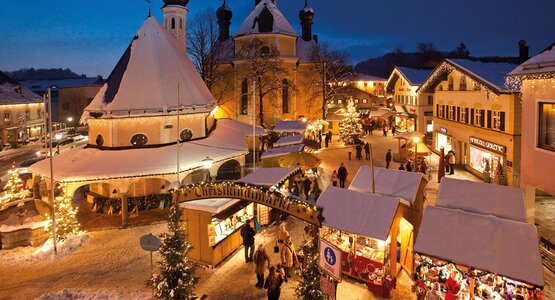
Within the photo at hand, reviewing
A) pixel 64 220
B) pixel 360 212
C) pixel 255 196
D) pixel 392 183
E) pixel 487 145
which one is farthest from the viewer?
pixel 487 145

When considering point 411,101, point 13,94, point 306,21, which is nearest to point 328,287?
point 411,101

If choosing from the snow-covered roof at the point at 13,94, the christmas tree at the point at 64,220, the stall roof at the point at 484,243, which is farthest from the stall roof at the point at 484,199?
the snow-covered roof at the point at 13,94

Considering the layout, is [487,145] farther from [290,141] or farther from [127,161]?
[127,161]

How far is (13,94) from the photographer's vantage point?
47906mm

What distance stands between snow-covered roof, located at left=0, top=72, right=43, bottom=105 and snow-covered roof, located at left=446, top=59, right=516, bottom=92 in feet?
160

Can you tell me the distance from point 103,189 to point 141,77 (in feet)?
21.6

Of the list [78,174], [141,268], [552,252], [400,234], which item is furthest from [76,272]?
[552,252]

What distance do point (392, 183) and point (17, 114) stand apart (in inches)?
1972

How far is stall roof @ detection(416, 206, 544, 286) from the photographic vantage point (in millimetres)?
8773

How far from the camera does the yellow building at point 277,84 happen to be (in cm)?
4078

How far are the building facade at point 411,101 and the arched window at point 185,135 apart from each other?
79.4 feet

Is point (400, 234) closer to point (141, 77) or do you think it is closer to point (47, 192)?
point (141, 77)

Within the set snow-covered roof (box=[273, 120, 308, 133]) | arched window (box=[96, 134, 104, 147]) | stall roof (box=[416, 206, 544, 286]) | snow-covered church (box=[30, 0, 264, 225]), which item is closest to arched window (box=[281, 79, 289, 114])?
snow-covered roof (box=[273, 120, 308, 133])

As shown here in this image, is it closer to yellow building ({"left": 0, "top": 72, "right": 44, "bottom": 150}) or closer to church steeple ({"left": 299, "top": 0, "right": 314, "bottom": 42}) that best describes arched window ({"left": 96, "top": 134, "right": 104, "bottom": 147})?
yellow building ({"left": 0, "top": 72, "right": 44, "bottom": 150})
